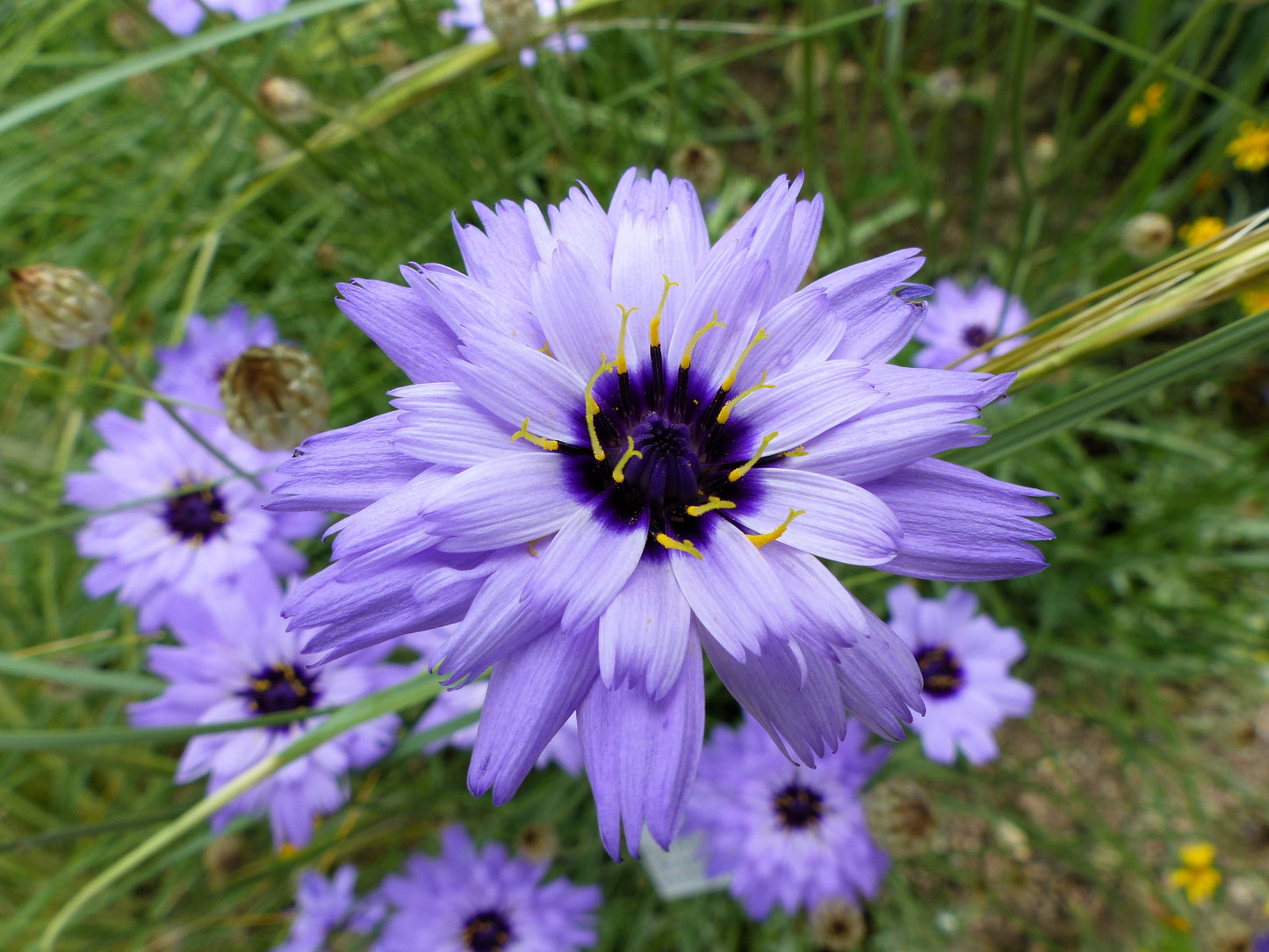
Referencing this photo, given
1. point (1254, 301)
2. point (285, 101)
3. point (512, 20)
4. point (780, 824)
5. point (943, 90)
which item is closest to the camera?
point (512, 20)

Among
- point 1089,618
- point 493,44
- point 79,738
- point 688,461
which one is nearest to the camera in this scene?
point 688,461

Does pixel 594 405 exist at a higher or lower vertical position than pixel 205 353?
lower

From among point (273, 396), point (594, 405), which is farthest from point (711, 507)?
point (273, 396)

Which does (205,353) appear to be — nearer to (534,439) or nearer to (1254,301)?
(534,439)

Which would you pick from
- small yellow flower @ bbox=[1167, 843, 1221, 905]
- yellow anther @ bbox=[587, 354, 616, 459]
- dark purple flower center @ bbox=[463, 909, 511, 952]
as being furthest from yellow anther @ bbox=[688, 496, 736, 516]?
small yellow flower @ bbox=[1167, 843, 1221, 905]

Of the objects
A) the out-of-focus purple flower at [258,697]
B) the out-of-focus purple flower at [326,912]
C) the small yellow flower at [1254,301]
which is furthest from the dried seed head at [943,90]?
the out-of-focus purple flower at [326,912]

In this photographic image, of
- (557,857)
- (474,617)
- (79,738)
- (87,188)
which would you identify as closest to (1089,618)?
(557,857)

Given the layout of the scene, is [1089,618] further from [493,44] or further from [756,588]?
[493,44]
